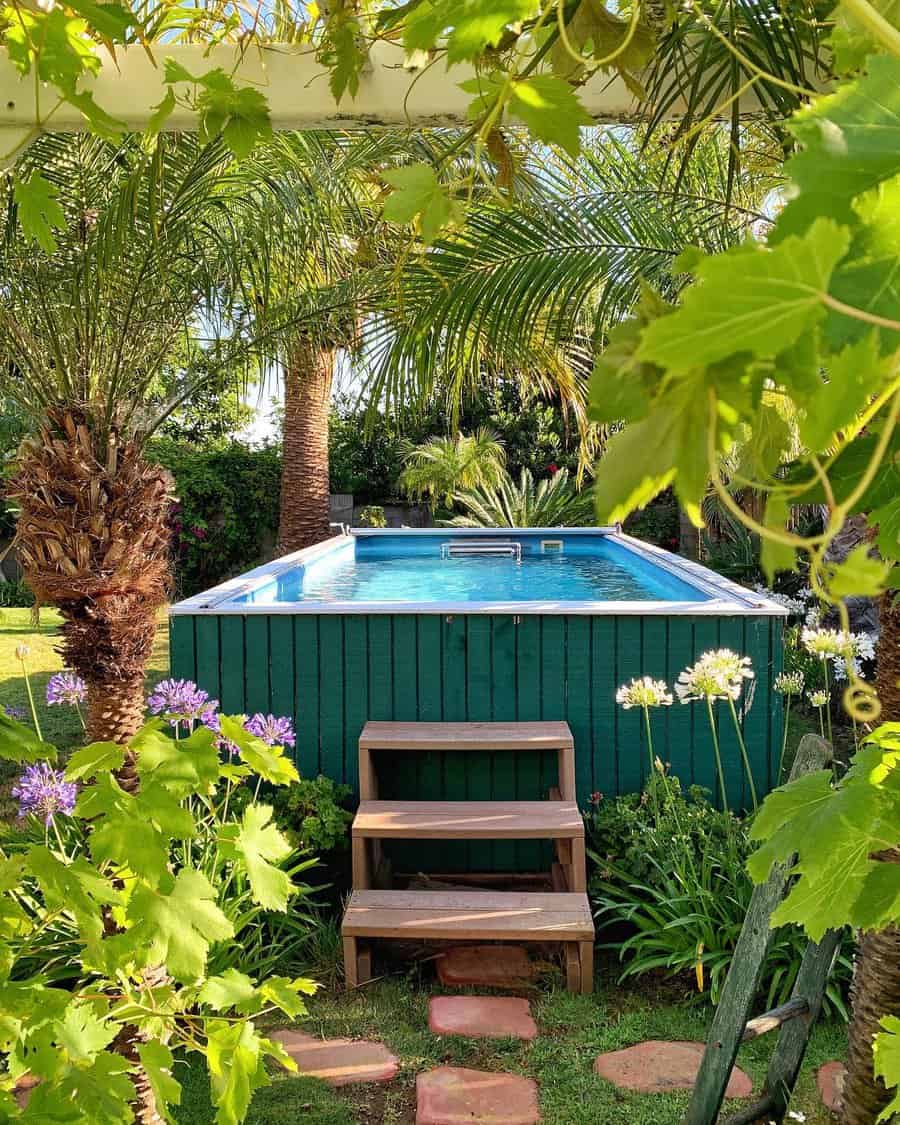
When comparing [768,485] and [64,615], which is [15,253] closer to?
[64,615]

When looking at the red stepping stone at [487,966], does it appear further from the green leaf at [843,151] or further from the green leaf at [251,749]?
the green leaf at [843,151]

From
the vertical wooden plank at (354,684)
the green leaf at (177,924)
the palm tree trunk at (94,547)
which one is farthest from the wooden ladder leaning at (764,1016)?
the vertical wooden plank at (354,684)

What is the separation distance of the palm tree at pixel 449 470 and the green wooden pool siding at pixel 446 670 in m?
9.57

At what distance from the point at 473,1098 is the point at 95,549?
6.42 ft

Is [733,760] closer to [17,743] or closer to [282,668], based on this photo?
[282,668]

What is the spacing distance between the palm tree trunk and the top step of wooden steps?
4.11 feet

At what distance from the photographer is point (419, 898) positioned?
11.7ft

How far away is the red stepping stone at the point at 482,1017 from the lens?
317cm

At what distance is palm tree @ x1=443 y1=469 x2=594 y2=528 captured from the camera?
13.8m

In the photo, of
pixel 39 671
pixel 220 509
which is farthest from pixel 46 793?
pixel 220 509

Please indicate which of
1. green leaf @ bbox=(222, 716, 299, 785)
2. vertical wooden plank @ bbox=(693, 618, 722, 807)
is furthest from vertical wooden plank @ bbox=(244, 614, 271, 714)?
green leaf @ bbox=(222, 716, 299, 785)

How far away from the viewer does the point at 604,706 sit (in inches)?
176

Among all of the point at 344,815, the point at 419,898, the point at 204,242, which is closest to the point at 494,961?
the point at 419,898

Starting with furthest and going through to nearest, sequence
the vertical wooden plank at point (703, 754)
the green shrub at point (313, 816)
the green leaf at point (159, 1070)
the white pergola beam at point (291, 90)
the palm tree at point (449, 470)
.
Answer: the palm tree at point (449, 470), the vertical wooden plank at point (703, 754), the green shrub at point (313, 816), the white pergola beam at point (291, 90), the green leaf at point (159, 1070)
